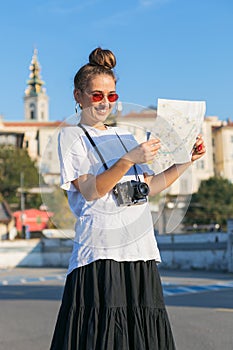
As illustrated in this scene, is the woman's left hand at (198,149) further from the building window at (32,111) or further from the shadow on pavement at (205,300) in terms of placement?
the building window at (32,111)

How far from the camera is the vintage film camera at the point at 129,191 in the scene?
2.52 metres

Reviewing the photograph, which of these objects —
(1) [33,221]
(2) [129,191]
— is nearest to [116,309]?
(2) [129,191]

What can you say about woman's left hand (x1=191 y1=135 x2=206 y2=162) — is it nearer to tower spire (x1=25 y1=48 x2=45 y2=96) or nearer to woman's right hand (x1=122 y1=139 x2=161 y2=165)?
woman's right hand (x1=122 y1=139 x2=161 y2=165)

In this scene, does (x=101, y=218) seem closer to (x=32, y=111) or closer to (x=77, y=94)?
(x=77, y=94)

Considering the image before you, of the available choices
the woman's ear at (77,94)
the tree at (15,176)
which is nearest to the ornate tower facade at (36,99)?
the tree at (15,176)

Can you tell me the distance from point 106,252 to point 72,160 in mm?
420

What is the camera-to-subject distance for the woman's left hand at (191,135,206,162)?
2670 millimetres

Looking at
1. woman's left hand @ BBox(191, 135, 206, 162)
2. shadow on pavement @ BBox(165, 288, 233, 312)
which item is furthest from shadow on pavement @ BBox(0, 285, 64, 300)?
woman's left hand @ BBox(191, 135, 206, 162)

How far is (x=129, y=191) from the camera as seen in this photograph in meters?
2.53

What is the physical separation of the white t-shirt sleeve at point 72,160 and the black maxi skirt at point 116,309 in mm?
378

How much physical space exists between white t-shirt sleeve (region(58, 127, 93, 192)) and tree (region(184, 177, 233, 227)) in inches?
2375

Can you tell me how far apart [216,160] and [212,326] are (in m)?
99.4

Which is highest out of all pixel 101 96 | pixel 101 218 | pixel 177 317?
pixel 101 96

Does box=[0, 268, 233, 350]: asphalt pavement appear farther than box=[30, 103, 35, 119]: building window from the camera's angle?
No
